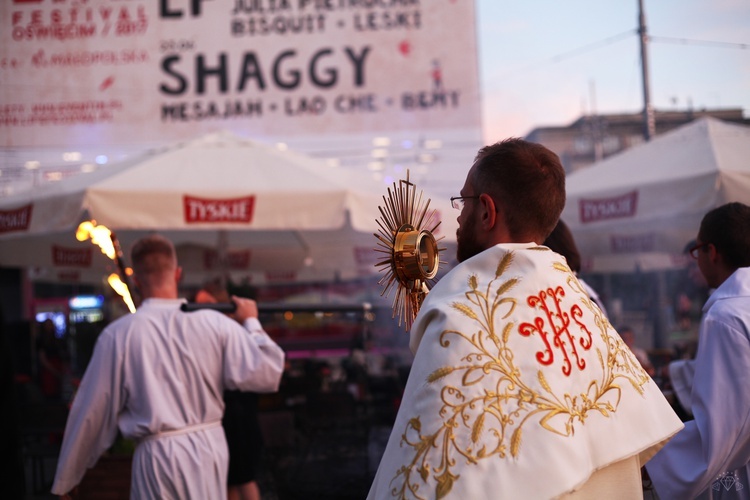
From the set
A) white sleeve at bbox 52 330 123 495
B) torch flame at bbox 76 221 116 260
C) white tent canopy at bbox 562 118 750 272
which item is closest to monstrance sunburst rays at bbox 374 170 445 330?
white sleeve at bbox 52 330 123 495

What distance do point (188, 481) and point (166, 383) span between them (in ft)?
1.50

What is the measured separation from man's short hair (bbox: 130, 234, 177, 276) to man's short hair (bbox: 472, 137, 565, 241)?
2392mm

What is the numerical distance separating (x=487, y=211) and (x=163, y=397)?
2339 millimetres

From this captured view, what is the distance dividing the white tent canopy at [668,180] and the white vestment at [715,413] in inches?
133

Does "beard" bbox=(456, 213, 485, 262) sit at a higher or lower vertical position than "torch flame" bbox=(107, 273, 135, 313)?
higher

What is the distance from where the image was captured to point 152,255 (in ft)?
13.4

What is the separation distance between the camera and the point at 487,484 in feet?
5.52

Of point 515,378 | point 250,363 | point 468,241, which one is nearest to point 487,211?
point 468,241

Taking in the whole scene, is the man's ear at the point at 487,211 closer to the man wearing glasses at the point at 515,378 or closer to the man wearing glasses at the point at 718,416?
the man wearing glasses at the point at 515,378

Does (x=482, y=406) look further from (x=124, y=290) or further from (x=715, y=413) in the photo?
(x=124, y=290)

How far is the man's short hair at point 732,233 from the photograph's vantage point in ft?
10.6

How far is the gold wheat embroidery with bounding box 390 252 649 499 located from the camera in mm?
1713

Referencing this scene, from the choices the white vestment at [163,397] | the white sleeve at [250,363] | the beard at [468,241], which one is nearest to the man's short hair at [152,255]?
the white vestment at [163,397]

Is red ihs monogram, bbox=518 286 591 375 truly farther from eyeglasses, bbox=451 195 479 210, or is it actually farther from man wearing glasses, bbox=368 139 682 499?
eyeglasses, bbox=451 195 479 210
